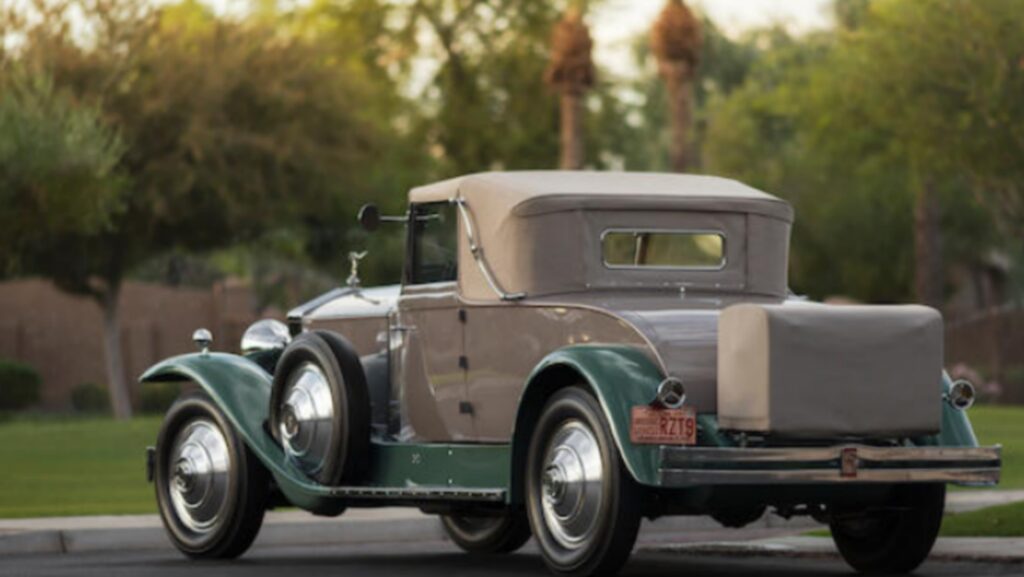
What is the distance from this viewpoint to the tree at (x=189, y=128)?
43.7 metres

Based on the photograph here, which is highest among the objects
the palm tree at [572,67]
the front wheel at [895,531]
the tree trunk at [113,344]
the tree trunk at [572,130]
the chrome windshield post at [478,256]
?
the palm tree at [572,67]

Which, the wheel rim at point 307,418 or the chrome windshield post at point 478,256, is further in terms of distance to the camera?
the wheel rim at point 307,418

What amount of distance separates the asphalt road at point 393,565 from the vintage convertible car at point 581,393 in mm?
293

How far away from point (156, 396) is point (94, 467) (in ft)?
68.1

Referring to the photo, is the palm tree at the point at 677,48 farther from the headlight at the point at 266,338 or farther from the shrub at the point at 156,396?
the headlight at the point at 266,338

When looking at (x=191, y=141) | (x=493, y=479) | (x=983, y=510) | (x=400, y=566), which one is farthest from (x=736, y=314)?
(x=191, y=141)

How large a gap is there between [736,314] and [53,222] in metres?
26.7

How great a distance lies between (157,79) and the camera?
4459 cm

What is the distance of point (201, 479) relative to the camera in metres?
14.8

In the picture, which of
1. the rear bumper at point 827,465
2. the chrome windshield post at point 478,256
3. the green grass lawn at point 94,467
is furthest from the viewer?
the green grass lawn at point 94,467

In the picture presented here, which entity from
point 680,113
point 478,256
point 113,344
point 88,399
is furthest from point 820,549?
point 88,399

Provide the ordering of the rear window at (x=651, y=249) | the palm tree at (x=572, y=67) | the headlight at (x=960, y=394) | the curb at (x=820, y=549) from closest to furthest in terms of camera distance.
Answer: the headlight at (x=960, y=394) < the rear window at (x=651, y=249) < the curb at (x=820, y=549) < the palm tree at (x=572, y=67)

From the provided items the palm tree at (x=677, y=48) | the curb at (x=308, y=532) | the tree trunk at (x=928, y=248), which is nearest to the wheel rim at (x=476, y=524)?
the curb at (x=308, y=532)

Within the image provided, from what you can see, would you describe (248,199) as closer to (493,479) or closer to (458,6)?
(458,6)
